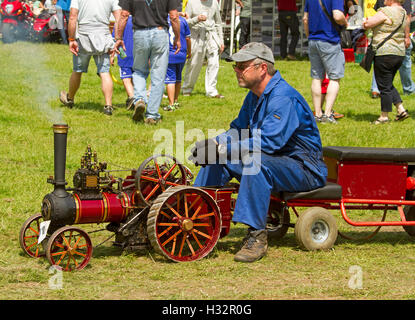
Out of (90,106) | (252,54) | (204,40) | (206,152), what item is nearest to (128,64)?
(90,106)

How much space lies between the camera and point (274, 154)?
17.9ft

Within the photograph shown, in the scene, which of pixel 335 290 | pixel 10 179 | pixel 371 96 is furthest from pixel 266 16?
pixel 335 290

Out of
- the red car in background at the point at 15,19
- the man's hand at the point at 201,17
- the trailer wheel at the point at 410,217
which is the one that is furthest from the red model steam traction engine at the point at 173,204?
the red car in background at the point at 15,19

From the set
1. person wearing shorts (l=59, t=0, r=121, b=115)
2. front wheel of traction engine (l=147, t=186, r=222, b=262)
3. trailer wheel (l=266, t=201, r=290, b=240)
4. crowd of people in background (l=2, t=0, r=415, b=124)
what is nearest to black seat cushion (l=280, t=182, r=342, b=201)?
trailer wheel (l=266, t=201, r=290, b=240)

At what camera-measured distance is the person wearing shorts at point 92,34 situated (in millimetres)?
10156

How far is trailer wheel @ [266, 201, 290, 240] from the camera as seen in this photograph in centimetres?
573

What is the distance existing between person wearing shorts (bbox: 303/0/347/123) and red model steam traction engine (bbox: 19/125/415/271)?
4.34 m

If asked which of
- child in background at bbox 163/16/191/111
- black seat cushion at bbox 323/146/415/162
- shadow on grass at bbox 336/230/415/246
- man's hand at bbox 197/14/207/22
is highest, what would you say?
man's hand at bbox 197/14/207/22

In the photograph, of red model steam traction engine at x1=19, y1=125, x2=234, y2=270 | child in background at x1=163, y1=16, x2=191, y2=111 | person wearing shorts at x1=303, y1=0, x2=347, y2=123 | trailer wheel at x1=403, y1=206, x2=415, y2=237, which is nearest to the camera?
red model steam traction engine at x1=19, y1=125, x2=234, y2=270

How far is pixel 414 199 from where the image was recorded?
5910 mm

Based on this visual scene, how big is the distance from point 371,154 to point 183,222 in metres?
1.61

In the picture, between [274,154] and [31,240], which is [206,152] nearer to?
[274,154]

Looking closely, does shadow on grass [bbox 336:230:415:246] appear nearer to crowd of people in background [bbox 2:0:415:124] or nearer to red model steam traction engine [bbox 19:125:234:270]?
red model steam traction engine [bbox 19:125:234:270]

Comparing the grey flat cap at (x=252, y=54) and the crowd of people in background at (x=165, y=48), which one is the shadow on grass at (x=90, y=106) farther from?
the grey flat cap at (x=252, y=54)
